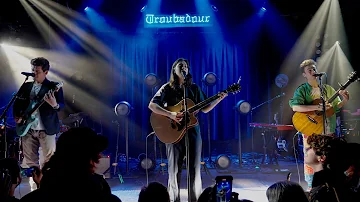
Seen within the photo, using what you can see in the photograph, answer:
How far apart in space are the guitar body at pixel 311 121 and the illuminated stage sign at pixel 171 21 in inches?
245

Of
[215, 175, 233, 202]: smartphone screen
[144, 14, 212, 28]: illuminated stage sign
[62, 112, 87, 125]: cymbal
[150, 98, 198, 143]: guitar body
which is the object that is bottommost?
[215, 175, 233, 202]: smartphone screen

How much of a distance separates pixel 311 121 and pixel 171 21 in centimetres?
660

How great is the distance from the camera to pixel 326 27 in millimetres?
10938

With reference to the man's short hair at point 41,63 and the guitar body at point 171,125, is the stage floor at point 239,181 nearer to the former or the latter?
the guitar body at point 171,125

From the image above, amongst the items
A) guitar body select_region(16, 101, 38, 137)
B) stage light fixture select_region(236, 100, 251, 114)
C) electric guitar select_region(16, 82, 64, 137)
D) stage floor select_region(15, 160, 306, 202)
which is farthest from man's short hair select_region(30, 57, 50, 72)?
stage light fixture select_region(236, 100, 251, 114)

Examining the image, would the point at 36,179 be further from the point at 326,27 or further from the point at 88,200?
the point at 326,27

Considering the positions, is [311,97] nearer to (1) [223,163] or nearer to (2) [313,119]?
(2) [313,119]

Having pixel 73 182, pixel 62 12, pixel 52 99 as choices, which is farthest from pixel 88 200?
pixel 62 12

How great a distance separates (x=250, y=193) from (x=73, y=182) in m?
4.64

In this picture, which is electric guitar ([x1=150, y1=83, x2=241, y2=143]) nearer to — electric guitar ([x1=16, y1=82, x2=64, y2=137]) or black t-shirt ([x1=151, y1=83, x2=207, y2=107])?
black t-shirt ([x1=151, y1=83, x2=207, y2=107])

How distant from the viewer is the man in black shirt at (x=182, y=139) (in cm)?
462

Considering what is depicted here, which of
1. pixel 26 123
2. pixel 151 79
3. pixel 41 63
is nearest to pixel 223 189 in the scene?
pixel 26 123

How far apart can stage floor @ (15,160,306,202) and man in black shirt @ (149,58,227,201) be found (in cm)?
102

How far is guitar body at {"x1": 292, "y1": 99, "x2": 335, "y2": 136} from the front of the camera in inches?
207
